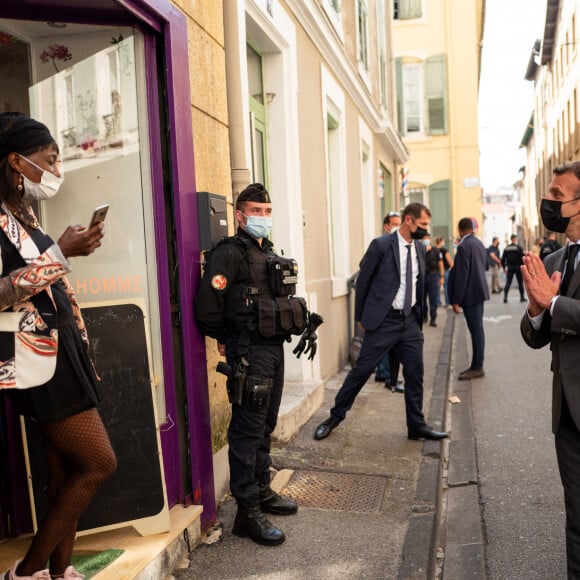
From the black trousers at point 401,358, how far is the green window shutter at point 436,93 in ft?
63.6

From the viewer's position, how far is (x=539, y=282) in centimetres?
286

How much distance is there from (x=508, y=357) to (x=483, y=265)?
8.11 feet

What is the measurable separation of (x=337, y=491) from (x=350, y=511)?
0.35 metres

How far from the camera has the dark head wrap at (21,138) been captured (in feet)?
8.02

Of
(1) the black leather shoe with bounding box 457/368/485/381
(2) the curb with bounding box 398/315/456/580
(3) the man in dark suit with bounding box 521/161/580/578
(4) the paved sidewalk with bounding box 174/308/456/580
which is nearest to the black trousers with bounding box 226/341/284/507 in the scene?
(4) the paved sidewalk with bounding box 174/308/456/580

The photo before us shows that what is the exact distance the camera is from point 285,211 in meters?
6.49

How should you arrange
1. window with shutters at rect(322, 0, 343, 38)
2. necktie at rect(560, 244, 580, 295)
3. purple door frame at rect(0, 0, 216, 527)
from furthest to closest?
window with shutters at rect(322, 0, 343, 38), purple door frame at rect(0, 0, 216, 527), necktie at rect(560, 244, 580, 295)

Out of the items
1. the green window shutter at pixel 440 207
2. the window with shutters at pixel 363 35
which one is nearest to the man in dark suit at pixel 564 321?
the window with shutters at pixel 363 35

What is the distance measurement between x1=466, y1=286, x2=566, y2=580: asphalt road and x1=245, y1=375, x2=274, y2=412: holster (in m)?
1.46

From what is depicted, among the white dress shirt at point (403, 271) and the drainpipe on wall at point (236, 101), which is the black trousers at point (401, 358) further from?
the drainpipe on wall at point (236, 101)

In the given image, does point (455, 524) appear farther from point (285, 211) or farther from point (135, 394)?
point (285, 211)

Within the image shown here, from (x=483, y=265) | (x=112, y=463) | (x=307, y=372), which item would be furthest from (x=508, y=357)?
(x=112, y=463)

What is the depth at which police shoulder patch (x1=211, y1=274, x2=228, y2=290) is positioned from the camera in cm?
357

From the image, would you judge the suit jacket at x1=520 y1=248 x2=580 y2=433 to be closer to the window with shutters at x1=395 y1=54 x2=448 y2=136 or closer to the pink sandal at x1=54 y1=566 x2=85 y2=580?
the pink sandal at x1=54 y1=566 x2=85 y2=580
